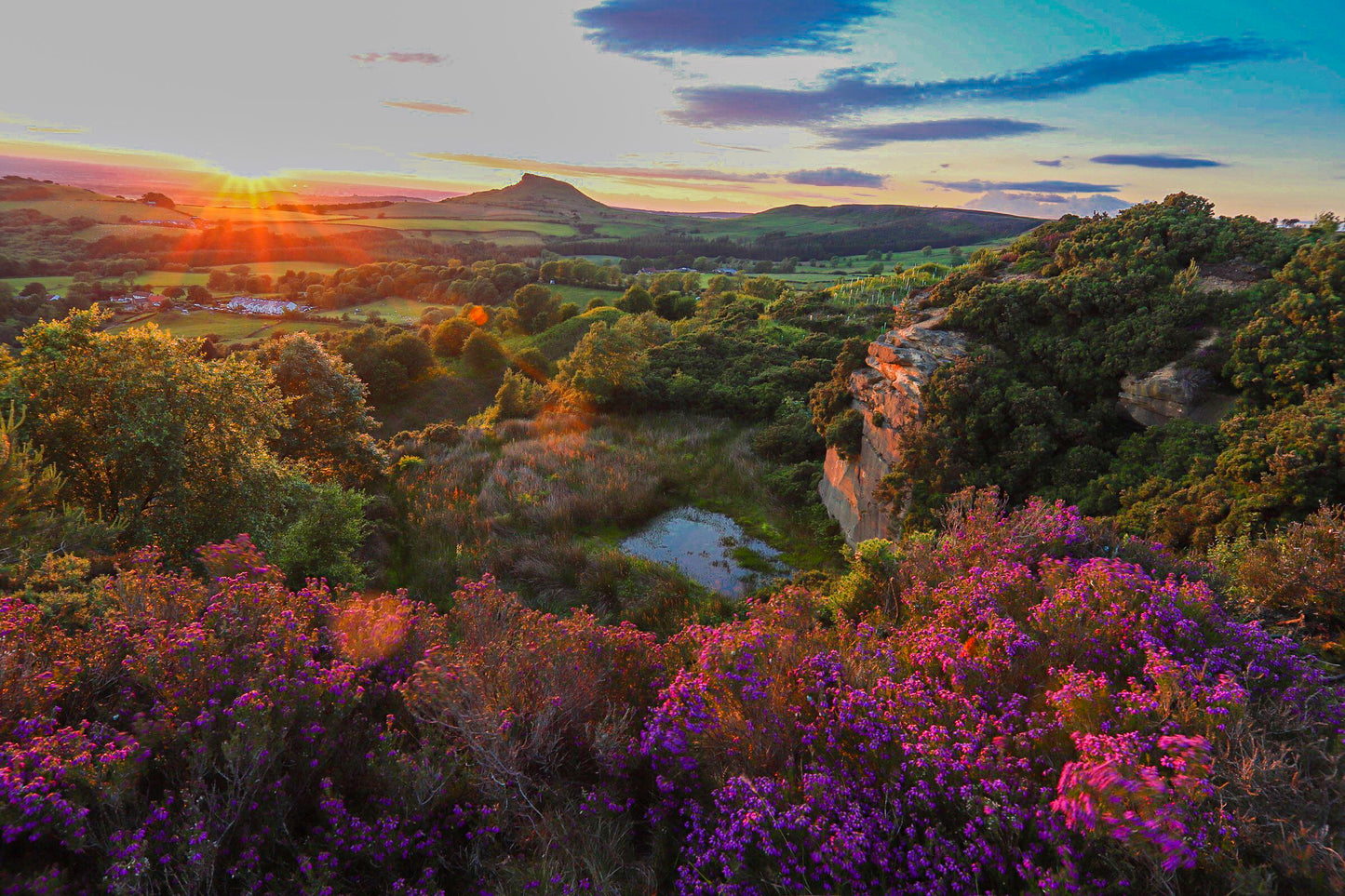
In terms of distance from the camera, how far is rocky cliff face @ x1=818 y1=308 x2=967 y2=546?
41.8 ft

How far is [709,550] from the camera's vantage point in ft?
47.8

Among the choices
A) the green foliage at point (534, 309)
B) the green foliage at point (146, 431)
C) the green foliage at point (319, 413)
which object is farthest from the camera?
the green foliage at point (534, 309)

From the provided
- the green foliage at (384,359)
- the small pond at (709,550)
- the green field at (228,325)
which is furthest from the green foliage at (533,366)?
the green field at (228,325)

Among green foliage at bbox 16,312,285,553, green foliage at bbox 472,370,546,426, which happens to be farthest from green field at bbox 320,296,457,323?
green foliage at bbox 16,312,285,553

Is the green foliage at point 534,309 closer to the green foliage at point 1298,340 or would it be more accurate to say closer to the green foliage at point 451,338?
the green foliage at point 451,338

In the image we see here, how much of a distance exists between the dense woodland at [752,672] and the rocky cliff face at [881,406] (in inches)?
33.7

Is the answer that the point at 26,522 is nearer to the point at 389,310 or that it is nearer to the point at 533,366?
the point at 533,366

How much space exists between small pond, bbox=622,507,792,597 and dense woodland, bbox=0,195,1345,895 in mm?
1276

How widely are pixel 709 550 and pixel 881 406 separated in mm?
5469

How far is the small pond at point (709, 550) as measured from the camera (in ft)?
43.2

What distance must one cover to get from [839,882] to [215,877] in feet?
11.9

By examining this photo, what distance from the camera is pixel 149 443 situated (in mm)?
10188

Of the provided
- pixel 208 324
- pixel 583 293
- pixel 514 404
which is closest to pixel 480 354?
pixel 514 404

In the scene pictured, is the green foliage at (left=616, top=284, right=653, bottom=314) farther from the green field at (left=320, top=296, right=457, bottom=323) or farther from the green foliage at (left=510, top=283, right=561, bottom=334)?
the green field at (left=320, top=296, right=457, bottom=323)
